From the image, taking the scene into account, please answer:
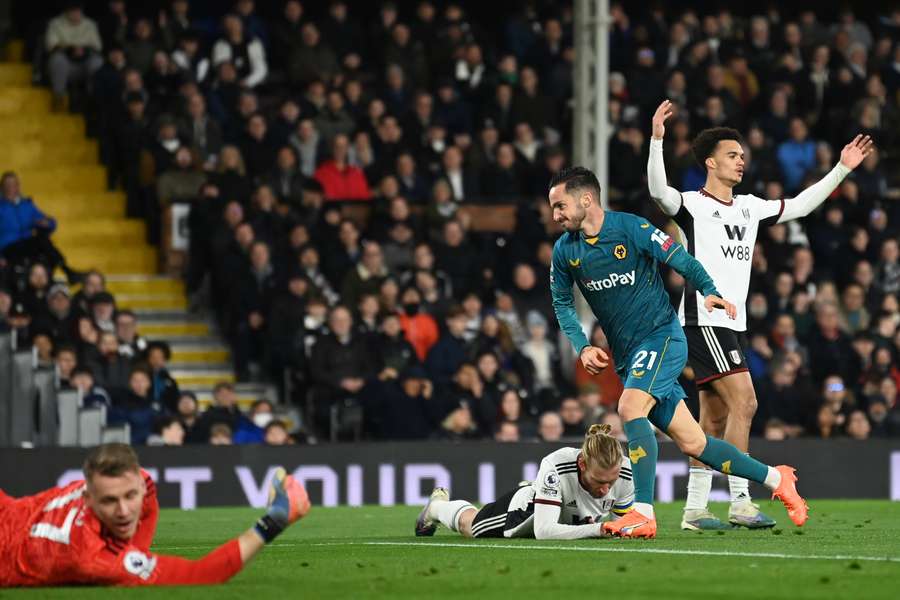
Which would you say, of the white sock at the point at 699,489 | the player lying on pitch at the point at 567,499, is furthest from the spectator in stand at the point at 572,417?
the player lying on pitch at the point at 567,499

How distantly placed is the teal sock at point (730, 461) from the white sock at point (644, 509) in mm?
526

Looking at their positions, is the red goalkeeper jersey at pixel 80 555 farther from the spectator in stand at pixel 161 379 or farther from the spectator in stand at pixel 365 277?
the spectator in stand at pixel 365 277

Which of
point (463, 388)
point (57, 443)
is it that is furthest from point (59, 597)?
point (463, 388)

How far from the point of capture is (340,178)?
Answer: 2241 cm

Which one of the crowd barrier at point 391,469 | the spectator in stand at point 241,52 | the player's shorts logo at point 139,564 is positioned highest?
the spectator in stand at point 241,52

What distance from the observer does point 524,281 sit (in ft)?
71.4

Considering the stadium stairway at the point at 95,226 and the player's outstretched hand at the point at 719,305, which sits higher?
the stadium stairway at the point at 95,226

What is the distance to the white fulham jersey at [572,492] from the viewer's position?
10.6 meters

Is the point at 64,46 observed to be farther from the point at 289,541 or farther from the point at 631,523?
the point at 631,523

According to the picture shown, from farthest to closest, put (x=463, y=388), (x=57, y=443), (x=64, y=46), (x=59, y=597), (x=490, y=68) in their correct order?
(x=490, y=68), (x=64, y=46), (x=463, y=388), (x=57, y=443), (x=59, y=597)

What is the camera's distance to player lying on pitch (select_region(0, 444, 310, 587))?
302 inches

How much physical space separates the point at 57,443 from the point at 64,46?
6.85 metres

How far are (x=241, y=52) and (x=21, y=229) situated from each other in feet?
15.1

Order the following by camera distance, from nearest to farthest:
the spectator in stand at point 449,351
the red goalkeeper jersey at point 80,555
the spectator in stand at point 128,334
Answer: the red goalkeeper jersey at point 80,555 < the spectator in stand at point 128,334 < the spectator in stand at point 449,351
